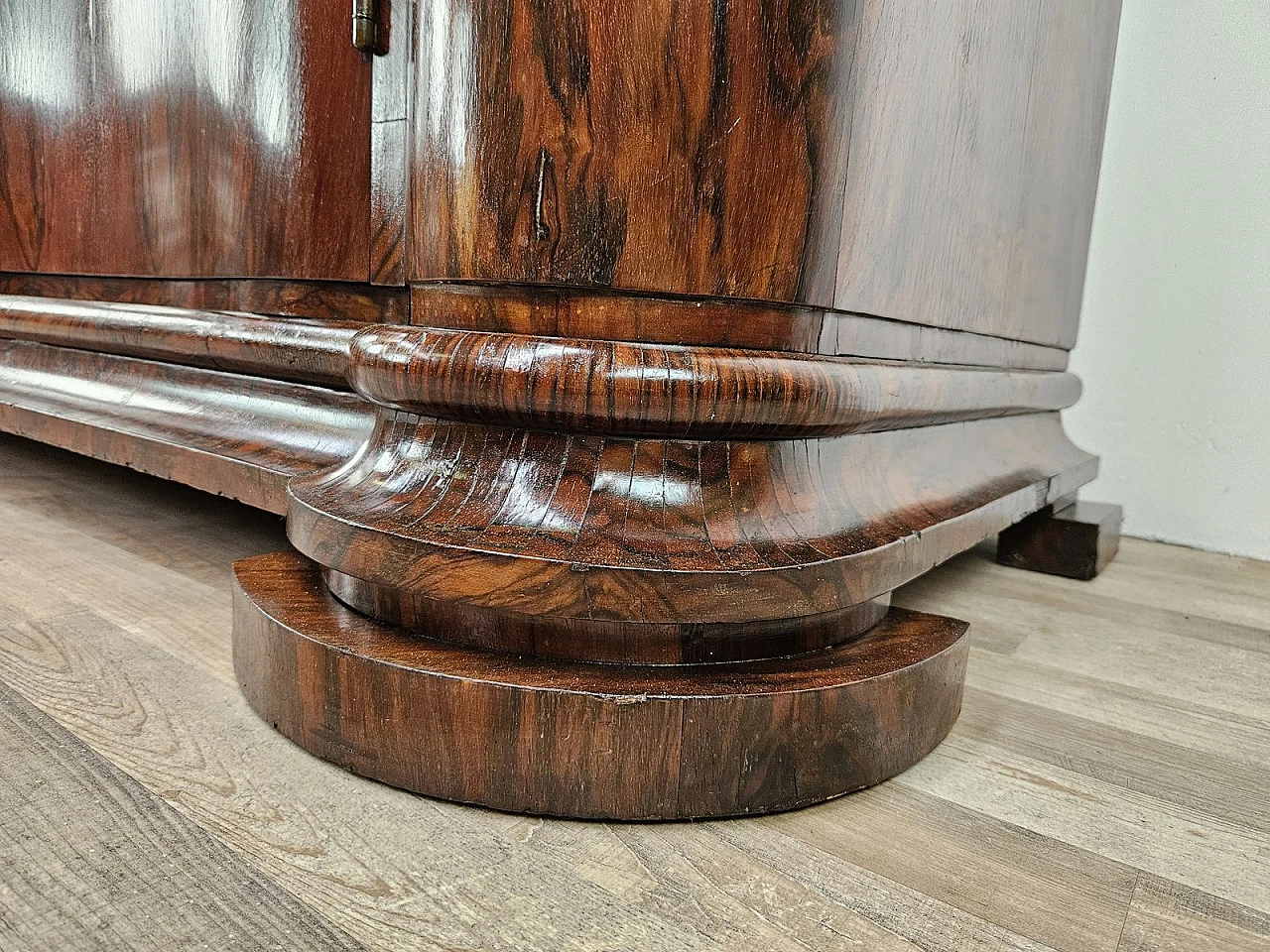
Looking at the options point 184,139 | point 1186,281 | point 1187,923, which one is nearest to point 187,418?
point 184,139

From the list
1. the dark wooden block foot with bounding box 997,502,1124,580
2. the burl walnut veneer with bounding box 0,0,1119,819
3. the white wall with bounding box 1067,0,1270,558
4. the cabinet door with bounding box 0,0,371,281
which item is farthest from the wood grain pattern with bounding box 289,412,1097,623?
the white wall with bounding box 1067,0,1270,558

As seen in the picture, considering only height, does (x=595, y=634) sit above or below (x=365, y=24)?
below

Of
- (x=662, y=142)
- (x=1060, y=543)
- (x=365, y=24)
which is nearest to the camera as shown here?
(x=662, y=142)

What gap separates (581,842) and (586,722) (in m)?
0.04

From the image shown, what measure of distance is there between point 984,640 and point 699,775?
37 centimetres

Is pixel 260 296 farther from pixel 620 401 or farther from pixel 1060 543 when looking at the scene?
pixel 1060 543

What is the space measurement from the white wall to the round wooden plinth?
0.90m

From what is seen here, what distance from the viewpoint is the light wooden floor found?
28cm

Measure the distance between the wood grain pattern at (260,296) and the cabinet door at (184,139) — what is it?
0.03 ft

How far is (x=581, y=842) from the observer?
331 millimetres

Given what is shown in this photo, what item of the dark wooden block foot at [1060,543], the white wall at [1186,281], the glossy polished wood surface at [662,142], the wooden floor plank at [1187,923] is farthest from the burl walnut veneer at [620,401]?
the white wall at [1186,281]

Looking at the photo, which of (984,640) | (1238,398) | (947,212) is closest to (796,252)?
(947,212)

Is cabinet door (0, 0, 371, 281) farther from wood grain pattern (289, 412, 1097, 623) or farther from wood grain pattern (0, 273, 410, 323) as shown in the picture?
wood grain pattern (289, 412, 1097, 623)

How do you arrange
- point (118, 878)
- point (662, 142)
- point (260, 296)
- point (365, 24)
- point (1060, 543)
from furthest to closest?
point (1060, 543) → point (260, 296) → point (365, 24) → point (662, 142) → point (118, 878)
